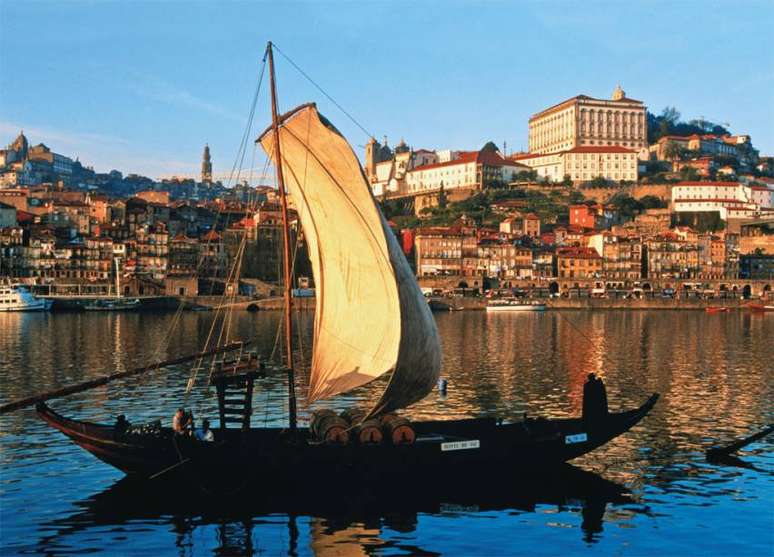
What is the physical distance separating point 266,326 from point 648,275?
251 feet

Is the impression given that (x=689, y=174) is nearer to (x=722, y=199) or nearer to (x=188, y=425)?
(x=722, y=199)

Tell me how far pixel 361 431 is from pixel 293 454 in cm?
173

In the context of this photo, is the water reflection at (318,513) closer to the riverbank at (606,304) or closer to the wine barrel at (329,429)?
the wine barrel at (329,429)

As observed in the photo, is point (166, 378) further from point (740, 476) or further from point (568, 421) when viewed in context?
point (740, 476)

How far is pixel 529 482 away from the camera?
2278cm

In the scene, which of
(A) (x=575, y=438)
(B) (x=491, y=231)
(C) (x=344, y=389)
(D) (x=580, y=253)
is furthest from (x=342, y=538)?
(B) (x=491, y=231)

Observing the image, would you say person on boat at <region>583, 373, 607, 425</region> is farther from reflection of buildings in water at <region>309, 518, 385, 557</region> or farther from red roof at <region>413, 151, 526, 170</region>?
red roof at <region>413, 151, 526, 170</region>

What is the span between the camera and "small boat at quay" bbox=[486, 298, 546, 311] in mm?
113625

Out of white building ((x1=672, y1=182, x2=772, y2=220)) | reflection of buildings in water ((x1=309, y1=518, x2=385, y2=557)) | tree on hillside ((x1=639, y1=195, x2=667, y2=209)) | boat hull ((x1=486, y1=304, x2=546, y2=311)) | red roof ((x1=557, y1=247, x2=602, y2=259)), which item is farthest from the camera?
tree on hillside ((x1=639, y1=195, x2=667, y2=209))

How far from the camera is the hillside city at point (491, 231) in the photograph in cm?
12250

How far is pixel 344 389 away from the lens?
24.0 m

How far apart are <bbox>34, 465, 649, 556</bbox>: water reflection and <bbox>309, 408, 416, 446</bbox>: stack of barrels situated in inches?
45.1

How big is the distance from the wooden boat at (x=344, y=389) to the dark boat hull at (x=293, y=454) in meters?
0.03

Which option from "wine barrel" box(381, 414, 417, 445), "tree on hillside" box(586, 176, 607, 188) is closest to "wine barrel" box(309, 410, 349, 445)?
"wine barrel" box(381, 414, 417, 445)
